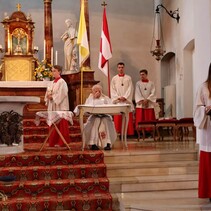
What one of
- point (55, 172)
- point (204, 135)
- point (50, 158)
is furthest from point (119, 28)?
point (204, 135)

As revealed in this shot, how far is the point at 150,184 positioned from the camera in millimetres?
6098

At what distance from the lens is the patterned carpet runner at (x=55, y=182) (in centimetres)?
562

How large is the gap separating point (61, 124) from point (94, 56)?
5.63m

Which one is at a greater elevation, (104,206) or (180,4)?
(180,4)

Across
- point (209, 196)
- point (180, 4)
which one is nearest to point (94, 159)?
point (209, 196)

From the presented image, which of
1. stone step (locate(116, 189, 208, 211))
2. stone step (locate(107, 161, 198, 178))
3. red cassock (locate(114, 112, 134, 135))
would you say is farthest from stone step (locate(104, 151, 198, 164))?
red cassock (locate(114, 112, 134, 135))

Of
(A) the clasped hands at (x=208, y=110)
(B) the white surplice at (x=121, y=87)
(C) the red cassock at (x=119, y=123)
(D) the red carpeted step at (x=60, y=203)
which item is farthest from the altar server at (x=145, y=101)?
(A) the clasped hands at (x=208, y=110)

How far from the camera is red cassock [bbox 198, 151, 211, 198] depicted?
5.16 metres

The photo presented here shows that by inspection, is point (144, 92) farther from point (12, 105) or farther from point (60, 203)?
point (60, 203)

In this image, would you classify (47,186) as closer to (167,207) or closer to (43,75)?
(167,207)

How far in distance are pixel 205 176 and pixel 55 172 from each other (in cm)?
223

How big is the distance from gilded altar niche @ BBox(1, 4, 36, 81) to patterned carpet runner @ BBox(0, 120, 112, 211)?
5.74m

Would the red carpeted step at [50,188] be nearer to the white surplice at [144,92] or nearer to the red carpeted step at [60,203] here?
the red carpeted step at [60,203]

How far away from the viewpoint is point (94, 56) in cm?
1348
